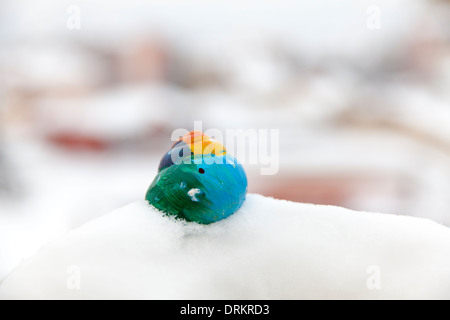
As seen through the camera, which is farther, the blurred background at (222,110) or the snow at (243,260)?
the blurred background at (222,110)

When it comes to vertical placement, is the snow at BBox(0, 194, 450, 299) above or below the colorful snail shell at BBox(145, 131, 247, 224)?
below

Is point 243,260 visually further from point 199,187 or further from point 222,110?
point 222,110

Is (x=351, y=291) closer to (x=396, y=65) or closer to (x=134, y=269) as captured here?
(x=134, y=269)

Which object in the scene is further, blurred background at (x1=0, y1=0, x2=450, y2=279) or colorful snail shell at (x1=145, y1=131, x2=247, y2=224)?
blurred background at (x1=0, y1=0, x2=450, y2=279)

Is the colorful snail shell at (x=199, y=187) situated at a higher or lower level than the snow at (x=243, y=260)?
higher

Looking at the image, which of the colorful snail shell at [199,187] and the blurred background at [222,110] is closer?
the colorful snail shell at [199,187]

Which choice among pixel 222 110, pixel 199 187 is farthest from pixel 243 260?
pixel 222 110
